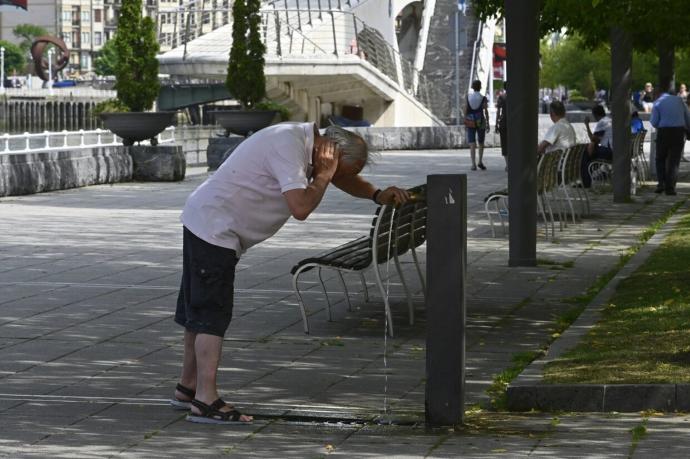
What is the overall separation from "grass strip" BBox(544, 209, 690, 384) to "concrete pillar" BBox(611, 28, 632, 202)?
30.2 feet

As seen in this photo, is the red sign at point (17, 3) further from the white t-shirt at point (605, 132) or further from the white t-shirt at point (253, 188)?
the white t-shirt at point (253, 188)

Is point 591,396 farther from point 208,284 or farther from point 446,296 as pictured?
point 208,284

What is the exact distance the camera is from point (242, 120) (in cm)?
3278

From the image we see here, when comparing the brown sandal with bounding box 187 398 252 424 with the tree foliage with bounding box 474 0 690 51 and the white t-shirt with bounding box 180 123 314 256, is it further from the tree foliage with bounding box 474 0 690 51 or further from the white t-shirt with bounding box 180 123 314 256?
the tree foliage with bounding box 474 0 690 51

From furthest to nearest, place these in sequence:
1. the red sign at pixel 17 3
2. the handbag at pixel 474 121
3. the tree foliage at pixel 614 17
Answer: the red sign at pixel 17 3, the handbag at pixel 474 121, the tree foliage at pixel 614 17

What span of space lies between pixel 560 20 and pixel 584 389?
17785 millimetres

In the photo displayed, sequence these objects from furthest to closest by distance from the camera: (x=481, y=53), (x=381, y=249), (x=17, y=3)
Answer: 1. (x=17, y=3)
2. (x=481, y=53)
3. (x=381, y=249)

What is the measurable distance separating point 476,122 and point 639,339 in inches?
894

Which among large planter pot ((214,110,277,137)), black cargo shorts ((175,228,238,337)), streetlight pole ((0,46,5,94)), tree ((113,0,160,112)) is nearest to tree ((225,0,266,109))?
large planter pot ((214,110,277,137))

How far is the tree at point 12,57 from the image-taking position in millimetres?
168875

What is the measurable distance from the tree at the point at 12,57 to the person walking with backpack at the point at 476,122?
461 feet

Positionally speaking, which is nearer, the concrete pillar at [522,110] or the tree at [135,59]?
the concrete pillar at [522,110]

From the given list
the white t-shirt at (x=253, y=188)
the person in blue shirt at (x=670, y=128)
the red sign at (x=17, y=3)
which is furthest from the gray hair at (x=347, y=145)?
the red sign at (x=17, y=3)

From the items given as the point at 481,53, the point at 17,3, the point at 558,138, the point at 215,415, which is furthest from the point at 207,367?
the point at 17,3
